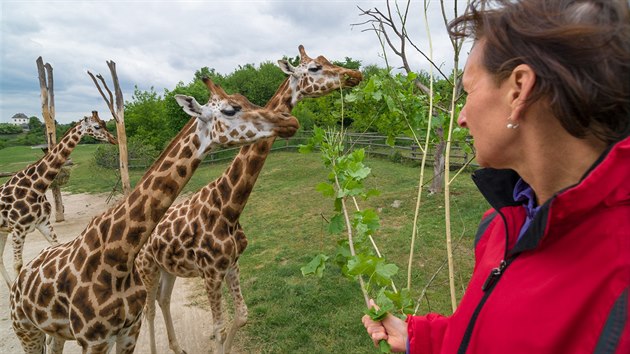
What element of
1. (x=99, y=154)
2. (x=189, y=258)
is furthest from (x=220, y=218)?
(x=99, y=154)

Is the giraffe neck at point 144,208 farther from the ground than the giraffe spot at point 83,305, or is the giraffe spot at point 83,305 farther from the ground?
the giraffe neck at point 144,208

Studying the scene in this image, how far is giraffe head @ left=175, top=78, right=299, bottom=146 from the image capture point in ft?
7.68

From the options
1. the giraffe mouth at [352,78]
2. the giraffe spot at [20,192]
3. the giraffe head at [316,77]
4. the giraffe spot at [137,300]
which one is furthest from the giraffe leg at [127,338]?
the giraffe spot at [20,192]

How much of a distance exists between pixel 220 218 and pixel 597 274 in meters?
2.71

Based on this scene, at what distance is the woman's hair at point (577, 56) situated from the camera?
72cm

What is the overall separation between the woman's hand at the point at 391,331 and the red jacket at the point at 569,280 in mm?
494

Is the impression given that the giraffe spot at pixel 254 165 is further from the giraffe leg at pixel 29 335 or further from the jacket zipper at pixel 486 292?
the jacket zipper at pixel 486 292

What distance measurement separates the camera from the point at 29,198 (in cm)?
534

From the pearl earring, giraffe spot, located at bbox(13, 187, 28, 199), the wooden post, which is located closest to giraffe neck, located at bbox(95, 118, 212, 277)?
the pearl earring

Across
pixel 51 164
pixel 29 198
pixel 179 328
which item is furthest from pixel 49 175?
pixel 179 328

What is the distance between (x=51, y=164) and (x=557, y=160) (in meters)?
6.38

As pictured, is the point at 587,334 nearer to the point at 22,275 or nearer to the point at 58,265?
the point at 58,265

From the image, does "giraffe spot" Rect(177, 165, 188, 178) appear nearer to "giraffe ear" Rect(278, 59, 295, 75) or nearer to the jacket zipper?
"giraffe ear" Rect(278, 59, 295, 75)

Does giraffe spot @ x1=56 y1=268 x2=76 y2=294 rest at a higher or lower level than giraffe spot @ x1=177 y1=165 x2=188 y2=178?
lower
